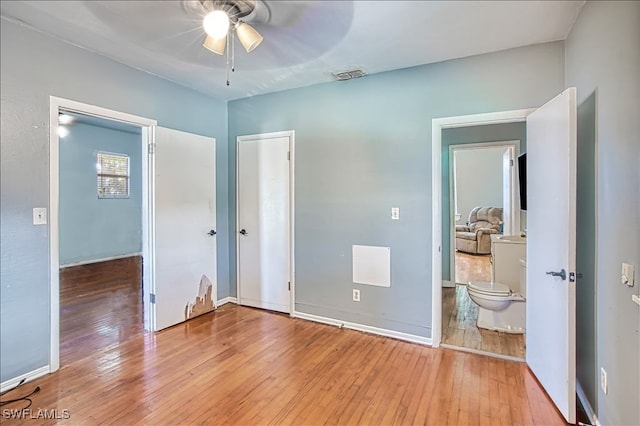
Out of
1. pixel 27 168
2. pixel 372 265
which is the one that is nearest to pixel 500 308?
pixel 372 265

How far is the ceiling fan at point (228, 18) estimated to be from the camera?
188 centimetres

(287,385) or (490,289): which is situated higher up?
(490,289)

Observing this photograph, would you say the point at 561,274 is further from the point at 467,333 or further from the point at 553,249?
the point at 467,333

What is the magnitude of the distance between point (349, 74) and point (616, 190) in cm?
231

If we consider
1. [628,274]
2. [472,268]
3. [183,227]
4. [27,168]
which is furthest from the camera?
[472,268]

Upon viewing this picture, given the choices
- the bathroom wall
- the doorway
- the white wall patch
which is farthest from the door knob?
the bathroom wall

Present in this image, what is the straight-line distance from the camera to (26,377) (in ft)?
7.78

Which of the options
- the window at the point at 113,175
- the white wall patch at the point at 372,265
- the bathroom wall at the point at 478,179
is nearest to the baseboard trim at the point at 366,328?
the white wall patch at the point at 372,265

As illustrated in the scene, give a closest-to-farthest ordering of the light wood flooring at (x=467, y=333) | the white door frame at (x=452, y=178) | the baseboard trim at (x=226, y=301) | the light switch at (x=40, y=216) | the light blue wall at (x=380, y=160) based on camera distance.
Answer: the light switch at (x=40, y=216) → the light blue wall at (x=380, y=160) → the light wood flooring at (x=467, y=333) → the baseboard trim at (x=226, y=301) → the white door frame at (x=452, y=178)

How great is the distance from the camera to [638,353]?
148 centimetres

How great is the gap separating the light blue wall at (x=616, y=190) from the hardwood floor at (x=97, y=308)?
363 cm

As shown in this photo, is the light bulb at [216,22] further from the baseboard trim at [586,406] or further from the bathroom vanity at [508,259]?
the bathroom vanity at [508,259]

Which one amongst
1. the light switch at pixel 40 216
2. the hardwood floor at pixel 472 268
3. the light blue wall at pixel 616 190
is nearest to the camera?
the light blue wall at pixel 616 190

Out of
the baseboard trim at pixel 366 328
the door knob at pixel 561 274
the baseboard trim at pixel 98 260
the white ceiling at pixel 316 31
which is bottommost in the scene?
the baseboard trim at pixel 366 328
